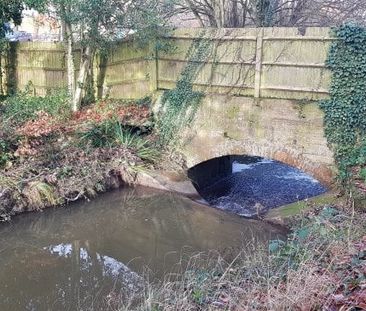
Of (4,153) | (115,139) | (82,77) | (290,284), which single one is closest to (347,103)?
(290,284)

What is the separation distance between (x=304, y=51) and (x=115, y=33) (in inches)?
209

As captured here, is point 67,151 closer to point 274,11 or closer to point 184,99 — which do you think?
point 184,99

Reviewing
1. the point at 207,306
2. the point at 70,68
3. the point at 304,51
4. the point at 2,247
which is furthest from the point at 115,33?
the point at 207,306

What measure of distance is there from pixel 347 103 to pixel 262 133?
193 cm

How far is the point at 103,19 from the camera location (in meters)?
11.3

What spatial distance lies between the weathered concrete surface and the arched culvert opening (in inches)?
46.0

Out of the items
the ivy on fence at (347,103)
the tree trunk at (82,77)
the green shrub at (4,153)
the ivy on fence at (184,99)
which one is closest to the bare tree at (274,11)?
the tree trunk at (82,77)

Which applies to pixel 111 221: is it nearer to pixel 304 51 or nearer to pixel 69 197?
pixel 69 197

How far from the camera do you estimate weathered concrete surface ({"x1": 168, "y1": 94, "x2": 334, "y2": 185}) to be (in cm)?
893

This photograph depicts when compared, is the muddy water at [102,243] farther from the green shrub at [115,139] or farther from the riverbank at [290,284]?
the green shrub at [115,139]

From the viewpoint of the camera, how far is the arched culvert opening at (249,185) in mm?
10617

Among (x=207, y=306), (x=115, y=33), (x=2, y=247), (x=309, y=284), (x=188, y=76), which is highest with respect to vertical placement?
(x=115, y=33)

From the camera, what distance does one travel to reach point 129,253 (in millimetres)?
7645

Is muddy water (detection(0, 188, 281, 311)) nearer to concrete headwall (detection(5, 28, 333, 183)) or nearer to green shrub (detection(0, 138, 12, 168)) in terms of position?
green shrub (detection(0, 138, 12, 168))
